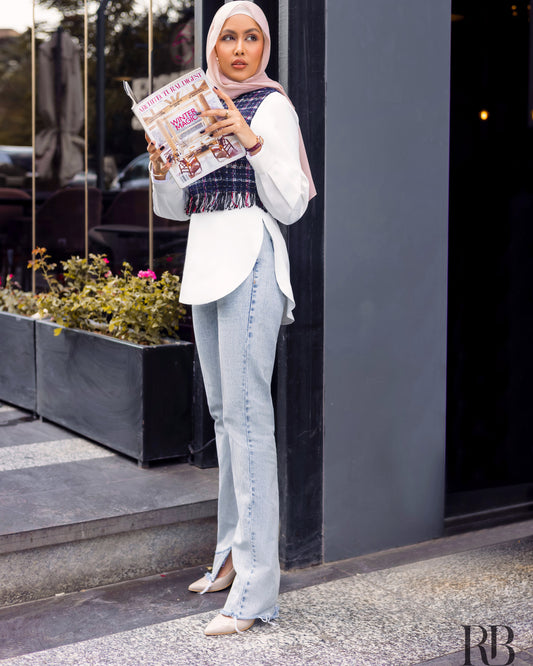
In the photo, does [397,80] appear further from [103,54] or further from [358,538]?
[103,54]

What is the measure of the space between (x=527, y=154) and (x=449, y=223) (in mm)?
585

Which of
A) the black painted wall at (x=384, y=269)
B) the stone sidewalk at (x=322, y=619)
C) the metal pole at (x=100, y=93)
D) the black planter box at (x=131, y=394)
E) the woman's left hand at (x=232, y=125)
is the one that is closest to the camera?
Answer: the woman's left hand at (x=232, y=125)

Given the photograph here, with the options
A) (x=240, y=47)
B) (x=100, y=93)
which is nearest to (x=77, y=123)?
(x=100, y=93)

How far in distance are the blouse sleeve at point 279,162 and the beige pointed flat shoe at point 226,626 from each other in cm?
131

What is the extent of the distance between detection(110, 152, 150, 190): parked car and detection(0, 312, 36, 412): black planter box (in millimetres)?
963

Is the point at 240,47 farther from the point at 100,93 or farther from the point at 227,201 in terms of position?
Result: the point at 100,93

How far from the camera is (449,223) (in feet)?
12.7

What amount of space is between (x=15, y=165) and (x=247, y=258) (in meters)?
3.92

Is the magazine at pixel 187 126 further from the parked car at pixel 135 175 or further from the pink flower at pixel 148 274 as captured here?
the parked car at pixel 135 175

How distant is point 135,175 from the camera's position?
475cm

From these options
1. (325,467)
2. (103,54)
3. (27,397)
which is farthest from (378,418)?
(103,54)

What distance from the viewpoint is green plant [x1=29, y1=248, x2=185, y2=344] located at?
423cm

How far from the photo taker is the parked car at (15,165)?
602 centimetres

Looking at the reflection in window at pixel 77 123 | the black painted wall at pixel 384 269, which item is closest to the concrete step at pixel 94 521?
the black painted wall at pixel 384 269
